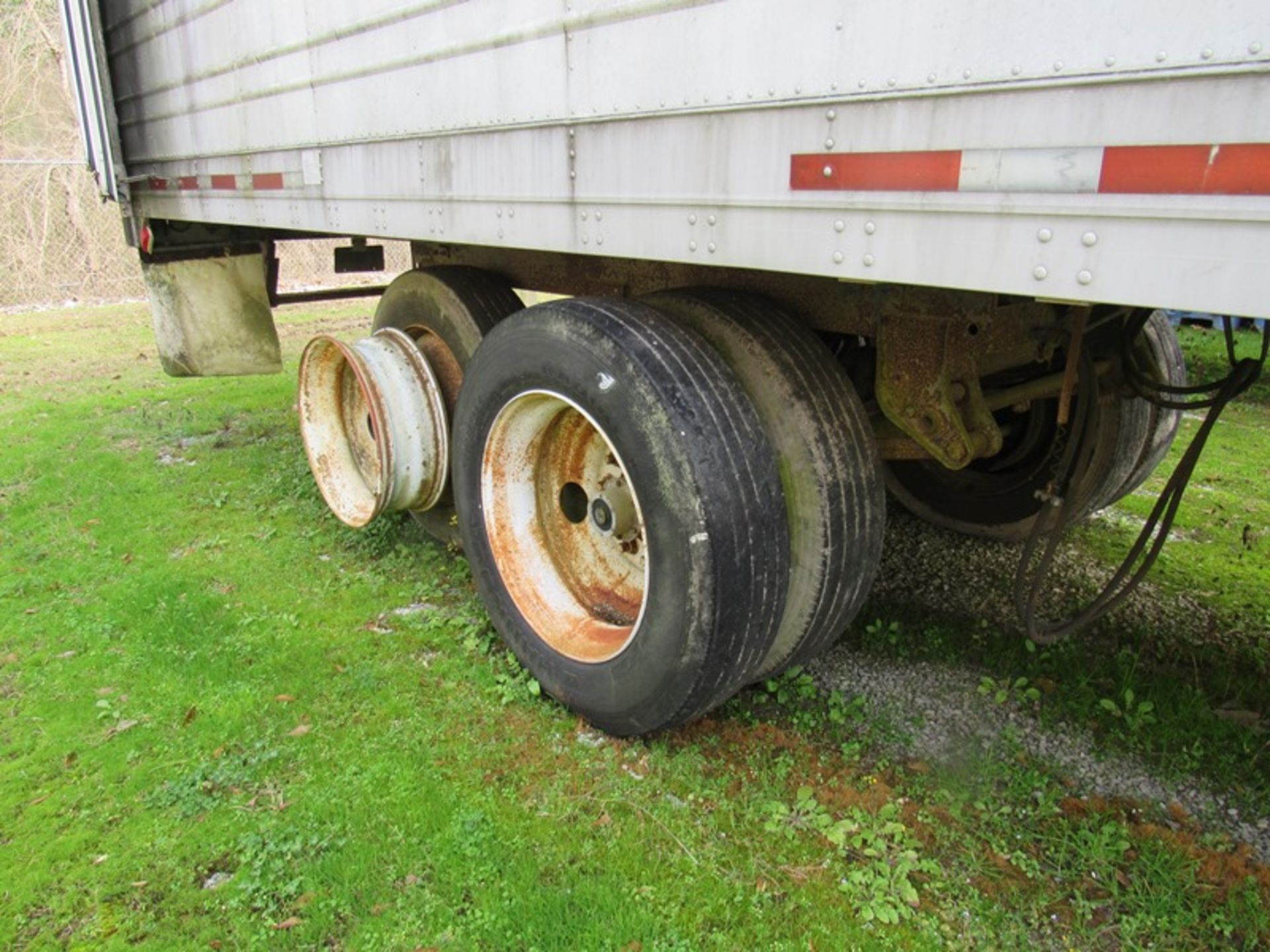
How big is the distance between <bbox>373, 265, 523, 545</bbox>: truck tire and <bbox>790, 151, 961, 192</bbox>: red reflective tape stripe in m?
2.12

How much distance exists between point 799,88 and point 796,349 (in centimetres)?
85

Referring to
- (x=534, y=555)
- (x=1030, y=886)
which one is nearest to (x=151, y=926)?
(x=534, y=555)

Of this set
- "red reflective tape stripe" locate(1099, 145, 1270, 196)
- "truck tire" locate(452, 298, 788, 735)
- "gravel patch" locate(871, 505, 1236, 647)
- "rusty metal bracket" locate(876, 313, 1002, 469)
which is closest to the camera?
"red reflective tape stripe" locate(1099, 145, 1270, 196)

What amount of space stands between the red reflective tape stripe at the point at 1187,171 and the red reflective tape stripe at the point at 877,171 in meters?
0.26

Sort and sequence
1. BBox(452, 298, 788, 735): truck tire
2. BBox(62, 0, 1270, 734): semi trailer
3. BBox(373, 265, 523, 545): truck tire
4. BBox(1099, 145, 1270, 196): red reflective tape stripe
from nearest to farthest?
BBox(1099, 145, 1270, 196): red reflective tape stripe
BBox(62, 0, 1270, 734): semi trailer
BBox(452, 298, 788, 735): truck tire
BBox(373, 265, 523, 545): truck tire

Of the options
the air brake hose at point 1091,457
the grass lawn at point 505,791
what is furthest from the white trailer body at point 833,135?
the grass lawn at point 505,791

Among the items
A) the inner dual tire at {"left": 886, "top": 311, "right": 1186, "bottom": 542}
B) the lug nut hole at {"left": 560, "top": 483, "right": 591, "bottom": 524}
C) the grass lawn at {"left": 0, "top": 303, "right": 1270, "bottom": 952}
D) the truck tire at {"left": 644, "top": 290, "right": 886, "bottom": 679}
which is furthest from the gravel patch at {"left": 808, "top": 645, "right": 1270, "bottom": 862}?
the lug nut hole at {"left": 560, "top": 483, "right": 591, "bottom": 524}

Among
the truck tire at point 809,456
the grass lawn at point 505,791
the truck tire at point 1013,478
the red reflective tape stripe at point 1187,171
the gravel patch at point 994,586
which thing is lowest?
the grass lawn at point 505,791

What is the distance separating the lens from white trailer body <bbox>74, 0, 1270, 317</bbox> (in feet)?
4.16

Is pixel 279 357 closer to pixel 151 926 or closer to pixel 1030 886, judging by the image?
pixel 151 926

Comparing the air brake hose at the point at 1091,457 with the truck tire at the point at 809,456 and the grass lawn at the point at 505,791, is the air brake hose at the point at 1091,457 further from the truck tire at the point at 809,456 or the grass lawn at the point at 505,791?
the truck tire at the point at 809,456

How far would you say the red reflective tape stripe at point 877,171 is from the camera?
5.04 ft

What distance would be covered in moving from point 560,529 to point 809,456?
110 cm

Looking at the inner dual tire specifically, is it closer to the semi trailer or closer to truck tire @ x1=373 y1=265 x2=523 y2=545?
the semi trailer
